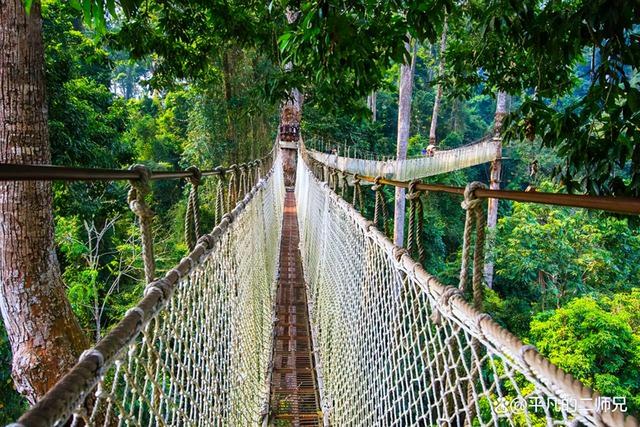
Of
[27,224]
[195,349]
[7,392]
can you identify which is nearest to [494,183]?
[27,224]

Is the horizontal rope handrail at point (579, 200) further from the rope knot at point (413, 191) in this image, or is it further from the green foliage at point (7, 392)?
the green foliage at point (7, 392)

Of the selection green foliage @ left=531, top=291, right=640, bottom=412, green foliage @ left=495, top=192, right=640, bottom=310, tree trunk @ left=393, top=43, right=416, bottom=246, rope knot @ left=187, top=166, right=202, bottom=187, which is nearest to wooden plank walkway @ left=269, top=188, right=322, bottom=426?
rope knot @ left=187, top=166, right=202, bottom=187

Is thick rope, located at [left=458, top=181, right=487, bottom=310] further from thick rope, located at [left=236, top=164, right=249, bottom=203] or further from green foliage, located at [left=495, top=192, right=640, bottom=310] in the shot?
green foliage, located at [left=495, top=192, right=640, bottom=310]

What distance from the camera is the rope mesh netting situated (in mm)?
5516

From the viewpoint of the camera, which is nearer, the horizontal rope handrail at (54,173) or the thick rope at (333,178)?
the horizontal rope handrail at (54,173)

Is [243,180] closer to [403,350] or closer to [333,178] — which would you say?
[333,178]

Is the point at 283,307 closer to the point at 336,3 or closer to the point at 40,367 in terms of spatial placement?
the point at 40,367

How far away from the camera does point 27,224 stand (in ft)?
7.25

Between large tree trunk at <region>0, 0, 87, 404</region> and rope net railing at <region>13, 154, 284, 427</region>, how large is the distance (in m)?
1.19

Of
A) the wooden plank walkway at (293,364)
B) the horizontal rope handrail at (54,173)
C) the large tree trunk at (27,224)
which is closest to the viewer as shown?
the horizontal rope handrail at (54,173)

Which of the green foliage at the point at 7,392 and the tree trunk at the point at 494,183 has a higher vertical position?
the tree trunk at the point at 494,183

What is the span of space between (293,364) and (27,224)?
1.58 metres

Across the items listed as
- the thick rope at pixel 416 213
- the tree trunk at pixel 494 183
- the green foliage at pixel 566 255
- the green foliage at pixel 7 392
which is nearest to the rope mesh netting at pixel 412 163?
the tree trunk at pixel 494 183

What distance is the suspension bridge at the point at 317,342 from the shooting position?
44 cm
